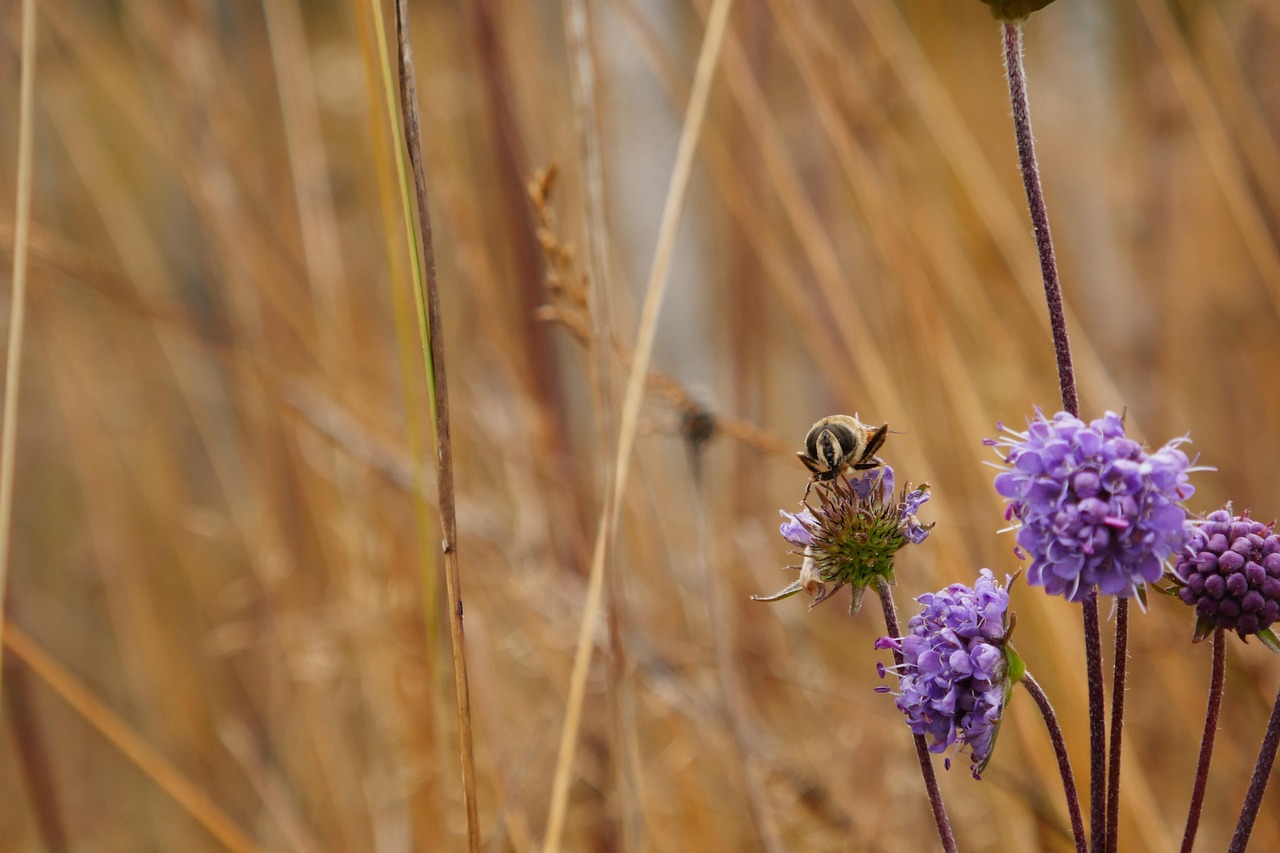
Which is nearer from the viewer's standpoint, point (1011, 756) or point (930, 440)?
point (1011, 756)

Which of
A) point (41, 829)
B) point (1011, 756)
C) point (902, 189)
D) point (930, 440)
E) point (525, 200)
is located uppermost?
point (525, 200)

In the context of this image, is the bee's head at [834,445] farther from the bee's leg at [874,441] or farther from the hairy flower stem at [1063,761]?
the hairy flower stem at [1063,761]

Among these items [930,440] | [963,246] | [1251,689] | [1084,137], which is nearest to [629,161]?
[963,246]

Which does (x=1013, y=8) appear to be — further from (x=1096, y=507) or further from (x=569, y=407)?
(x=569, y=407)

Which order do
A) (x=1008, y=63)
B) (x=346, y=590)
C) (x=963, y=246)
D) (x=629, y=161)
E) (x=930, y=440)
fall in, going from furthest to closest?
(x=629, y=161)
(x=963, y=246)
(x=930, y=440)
(x=346, y=590)
(x=1008, y=63)

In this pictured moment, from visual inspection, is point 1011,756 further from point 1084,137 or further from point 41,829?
point 1084,137

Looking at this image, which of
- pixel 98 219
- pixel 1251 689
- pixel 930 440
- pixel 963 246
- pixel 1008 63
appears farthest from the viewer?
pixel 98 219
